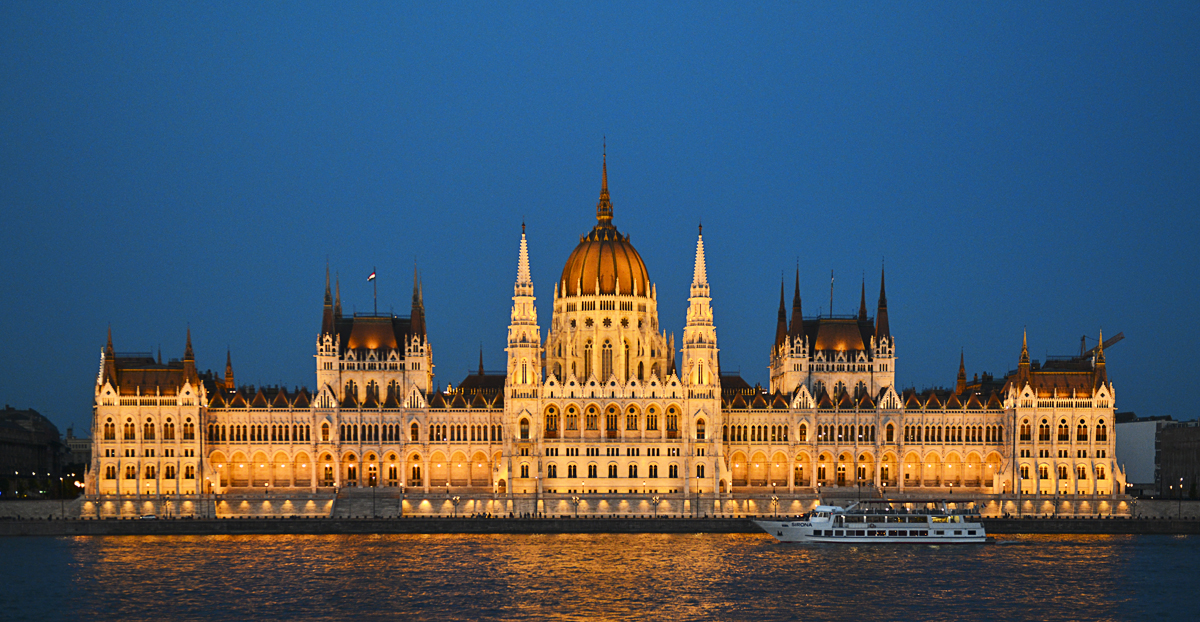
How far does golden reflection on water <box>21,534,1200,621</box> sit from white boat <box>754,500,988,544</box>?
2.51 m

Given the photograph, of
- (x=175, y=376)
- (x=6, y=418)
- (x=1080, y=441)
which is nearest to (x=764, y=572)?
(x=1080, y=441)

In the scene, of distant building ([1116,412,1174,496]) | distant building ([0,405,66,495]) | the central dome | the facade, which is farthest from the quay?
distant building ([1116,412,1174,496])

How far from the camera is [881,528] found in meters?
125

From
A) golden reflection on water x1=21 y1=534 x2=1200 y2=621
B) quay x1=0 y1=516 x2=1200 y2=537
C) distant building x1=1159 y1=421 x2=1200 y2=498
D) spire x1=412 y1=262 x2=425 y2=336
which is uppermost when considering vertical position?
spire x1=412 y1=262 x2=425 y2=336

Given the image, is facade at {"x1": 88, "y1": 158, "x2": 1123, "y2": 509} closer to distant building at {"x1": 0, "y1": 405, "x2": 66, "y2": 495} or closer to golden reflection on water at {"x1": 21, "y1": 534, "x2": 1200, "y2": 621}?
golden reflection on water at {"x1": 21, "y1": 534, "x2": 1200, "y2": 621}

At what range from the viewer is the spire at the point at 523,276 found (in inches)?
5989

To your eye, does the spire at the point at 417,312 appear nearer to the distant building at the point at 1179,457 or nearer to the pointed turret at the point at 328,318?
the pointed turret at the point at 328,318

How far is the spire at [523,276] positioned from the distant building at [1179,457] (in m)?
71.2

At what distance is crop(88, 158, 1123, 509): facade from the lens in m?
146

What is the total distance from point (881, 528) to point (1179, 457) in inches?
2331

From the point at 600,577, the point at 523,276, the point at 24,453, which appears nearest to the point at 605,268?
the point at 523,276

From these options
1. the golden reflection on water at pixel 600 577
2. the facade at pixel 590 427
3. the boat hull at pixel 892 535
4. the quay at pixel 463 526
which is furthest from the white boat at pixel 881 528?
the facade at pixel 590 427

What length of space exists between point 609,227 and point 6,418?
288 ft

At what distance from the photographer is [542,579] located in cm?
10144
